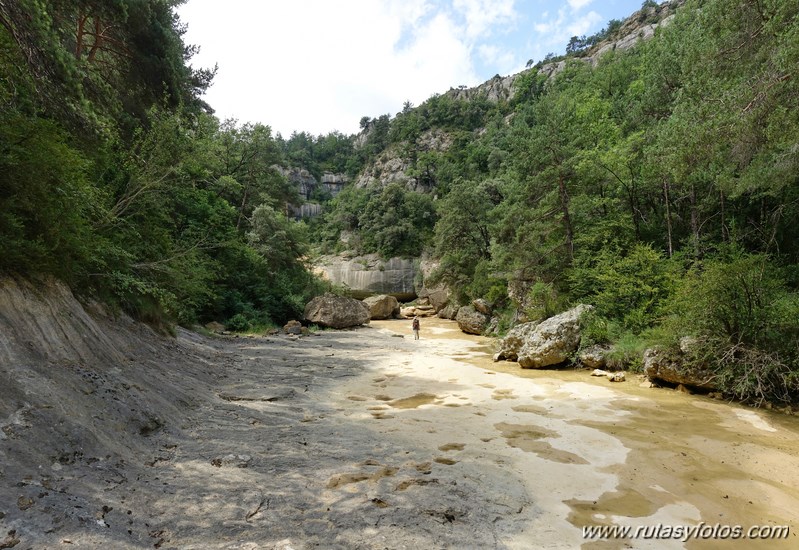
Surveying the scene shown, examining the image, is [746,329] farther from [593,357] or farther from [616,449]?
[616,449]

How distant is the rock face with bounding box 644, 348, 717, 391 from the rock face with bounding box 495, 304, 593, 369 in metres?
2.46

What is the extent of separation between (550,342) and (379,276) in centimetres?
3015

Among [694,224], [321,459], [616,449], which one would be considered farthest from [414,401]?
[694,224]

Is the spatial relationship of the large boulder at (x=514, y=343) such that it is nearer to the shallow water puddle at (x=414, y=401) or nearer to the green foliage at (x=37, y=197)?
the shallow water puddle at (x=414, y=401)

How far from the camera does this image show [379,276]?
41750mm

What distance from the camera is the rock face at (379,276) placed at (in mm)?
41469

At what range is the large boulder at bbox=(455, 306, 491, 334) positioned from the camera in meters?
23.2

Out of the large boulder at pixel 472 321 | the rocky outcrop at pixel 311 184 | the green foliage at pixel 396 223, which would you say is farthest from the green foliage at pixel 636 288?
the rocky outcrop at pixel 311 184

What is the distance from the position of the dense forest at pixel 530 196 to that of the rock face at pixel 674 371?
342mm

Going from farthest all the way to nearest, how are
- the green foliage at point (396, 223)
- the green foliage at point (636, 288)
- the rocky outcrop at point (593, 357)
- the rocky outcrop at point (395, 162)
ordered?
the rocky outcrop at point (395, 162) < the green foliage at point (396, 223) < the green foliage at point (636, 288) < the rocky outcrop at point (593, 357)

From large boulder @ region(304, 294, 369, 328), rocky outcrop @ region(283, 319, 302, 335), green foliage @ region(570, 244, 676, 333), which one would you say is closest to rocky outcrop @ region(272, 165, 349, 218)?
large boulder @ region(304, 294, 369, 328)

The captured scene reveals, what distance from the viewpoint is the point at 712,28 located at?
9070 mm

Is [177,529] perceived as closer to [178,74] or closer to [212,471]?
[212,471]

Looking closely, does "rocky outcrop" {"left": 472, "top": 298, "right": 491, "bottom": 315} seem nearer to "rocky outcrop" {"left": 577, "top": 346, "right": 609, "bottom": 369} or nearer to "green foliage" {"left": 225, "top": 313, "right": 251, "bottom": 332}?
"rocky outcrop" {"left": 577, "top": 346, "right": 609, "bottom": 369}
